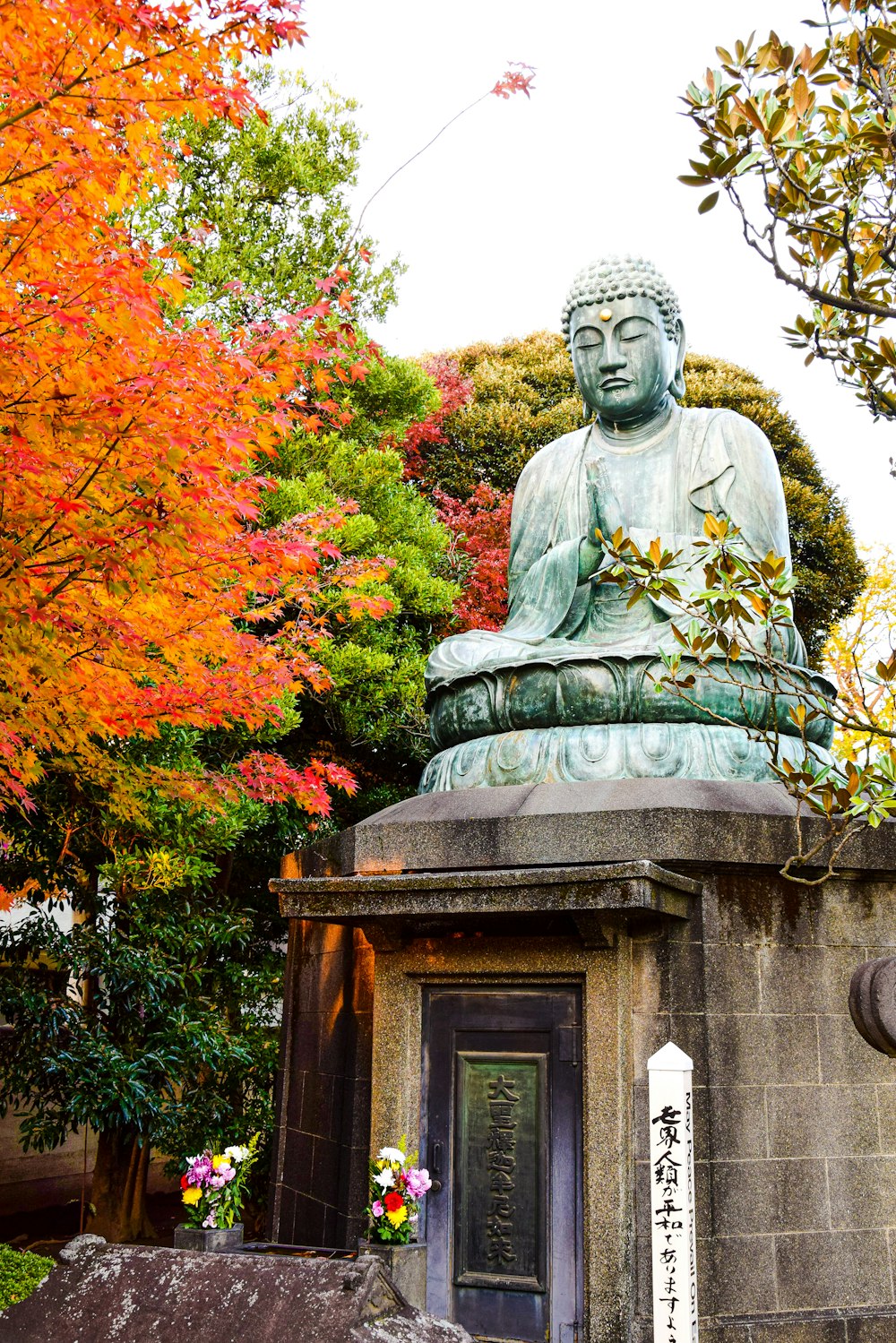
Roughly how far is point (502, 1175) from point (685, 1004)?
117 cm

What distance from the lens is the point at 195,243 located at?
37.4 feet

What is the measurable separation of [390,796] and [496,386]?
7637 millimetres

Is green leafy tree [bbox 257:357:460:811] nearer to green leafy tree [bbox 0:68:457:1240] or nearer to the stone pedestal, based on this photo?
green leafy tree [bbox 0:68:457:1240]

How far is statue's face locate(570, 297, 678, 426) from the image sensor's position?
7633 mm

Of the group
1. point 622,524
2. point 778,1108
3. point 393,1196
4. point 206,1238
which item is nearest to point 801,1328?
point 778,1108

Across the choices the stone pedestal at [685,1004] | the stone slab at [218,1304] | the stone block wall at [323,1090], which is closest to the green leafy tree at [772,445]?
the stone block wall at [323,1090]

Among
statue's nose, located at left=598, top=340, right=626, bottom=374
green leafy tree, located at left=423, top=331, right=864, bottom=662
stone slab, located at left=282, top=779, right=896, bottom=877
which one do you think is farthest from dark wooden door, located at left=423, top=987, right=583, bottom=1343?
green leafy tree, located at left=423, top=331, right=864, bottom=662

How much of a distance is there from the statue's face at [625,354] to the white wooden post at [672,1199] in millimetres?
4563

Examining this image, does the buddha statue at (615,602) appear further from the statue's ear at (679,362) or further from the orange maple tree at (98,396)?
the orange maple tree at (98,396)

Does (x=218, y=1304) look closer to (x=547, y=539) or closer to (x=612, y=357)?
(x=547, y=539)

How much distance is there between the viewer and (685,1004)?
5316mm

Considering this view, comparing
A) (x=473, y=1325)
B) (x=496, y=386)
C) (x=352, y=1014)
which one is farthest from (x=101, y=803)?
(x=496, y=386)

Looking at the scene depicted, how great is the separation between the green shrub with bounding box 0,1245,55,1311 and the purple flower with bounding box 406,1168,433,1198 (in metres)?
3.03

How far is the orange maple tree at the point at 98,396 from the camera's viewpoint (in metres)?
5.27
